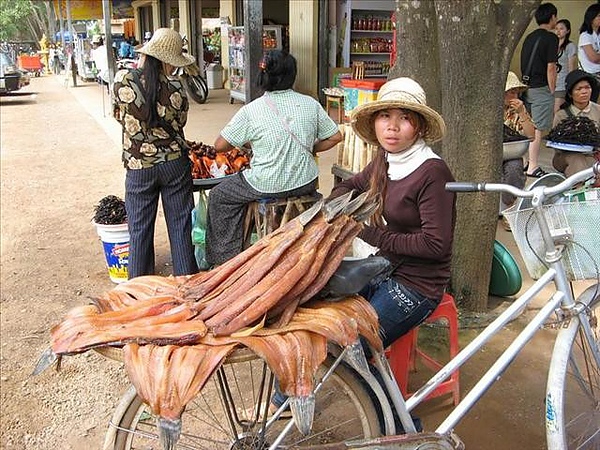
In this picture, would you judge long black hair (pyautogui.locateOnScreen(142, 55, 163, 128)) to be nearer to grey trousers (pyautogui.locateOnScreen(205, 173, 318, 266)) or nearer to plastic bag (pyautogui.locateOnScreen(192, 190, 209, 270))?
grey trousers (pyautogui.locateOnScreen(205, 173, 318, 266))

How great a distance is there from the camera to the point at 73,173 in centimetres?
892

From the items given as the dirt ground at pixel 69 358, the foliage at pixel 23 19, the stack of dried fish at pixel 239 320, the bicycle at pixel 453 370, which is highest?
the foliage at pixel 23 19

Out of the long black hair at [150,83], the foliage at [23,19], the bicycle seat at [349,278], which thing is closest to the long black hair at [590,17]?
the long black hair at [150,83]

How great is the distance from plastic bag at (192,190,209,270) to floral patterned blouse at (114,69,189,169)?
0.59 metres

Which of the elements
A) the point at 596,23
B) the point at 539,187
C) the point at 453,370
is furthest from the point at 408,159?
the point at 596,23

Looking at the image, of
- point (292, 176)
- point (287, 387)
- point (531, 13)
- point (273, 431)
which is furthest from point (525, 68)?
point (287, 387)

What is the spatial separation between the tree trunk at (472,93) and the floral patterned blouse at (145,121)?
5.44ft

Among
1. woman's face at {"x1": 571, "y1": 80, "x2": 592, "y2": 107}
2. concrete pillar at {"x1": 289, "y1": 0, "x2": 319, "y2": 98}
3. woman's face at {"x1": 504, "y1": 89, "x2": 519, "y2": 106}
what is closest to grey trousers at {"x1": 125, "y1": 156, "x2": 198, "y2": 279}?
Answer: woman's face at {"x1": 504, "y1": 89, "x2": 519, "y2": 106}

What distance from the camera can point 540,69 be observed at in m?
7.32

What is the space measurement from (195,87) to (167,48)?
513mm

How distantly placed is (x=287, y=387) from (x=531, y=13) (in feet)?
9.57

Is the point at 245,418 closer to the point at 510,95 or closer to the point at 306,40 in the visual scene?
the point at 510,95

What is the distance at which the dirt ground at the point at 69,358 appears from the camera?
10.3ft

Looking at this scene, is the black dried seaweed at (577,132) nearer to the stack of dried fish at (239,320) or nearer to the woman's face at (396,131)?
the woman's face at (396,131)
